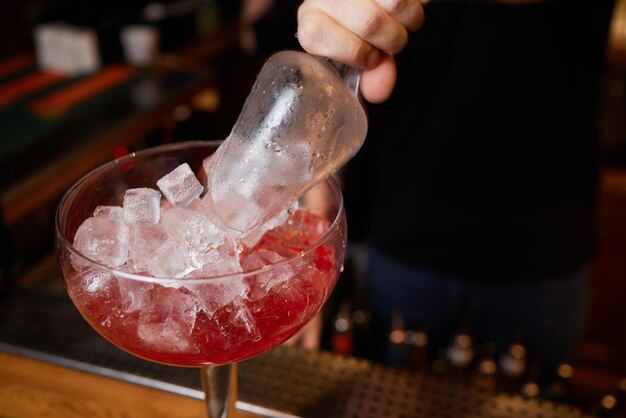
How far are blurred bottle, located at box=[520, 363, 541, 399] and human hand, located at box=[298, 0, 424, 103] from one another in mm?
1000

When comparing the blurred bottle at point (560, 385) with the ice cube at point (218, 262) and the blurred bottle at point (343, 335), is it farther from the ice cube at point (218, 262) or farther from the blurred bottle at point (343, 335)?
the ice cube at point (218, 262)

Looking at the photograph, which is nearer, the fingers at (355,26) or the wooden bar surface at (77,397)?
the fingers at (355,26)

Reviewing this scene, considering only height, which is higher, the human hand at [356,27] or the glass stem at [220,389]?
the human hand at [356,27]

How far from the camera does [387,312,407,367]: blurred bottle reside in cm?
159

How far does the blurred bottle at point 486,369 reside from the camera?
152 centimetres

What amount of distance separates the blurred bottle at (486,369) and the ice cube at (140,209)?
1113mm

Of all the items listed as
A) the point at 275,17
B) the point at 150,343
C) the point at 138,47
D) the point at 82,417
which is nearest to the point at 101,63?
the point at 138,47

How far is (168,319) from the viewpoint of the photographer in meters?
0.57

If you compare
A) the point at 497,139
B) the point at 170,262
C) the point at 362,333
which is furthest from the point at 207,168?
the point at 362,333

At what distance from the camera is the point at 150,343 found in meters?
0.60

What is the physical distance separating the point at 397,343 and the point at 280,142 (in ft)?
3.59

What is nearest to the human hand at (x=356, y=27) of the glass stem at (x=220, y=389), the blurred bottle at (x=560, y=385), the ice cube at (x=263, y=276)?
the ice cube at (x=263, y=276)

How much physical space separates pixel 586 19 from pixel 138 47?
1941 mm

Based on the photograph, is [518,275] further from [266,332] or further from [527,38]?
[266,332]
